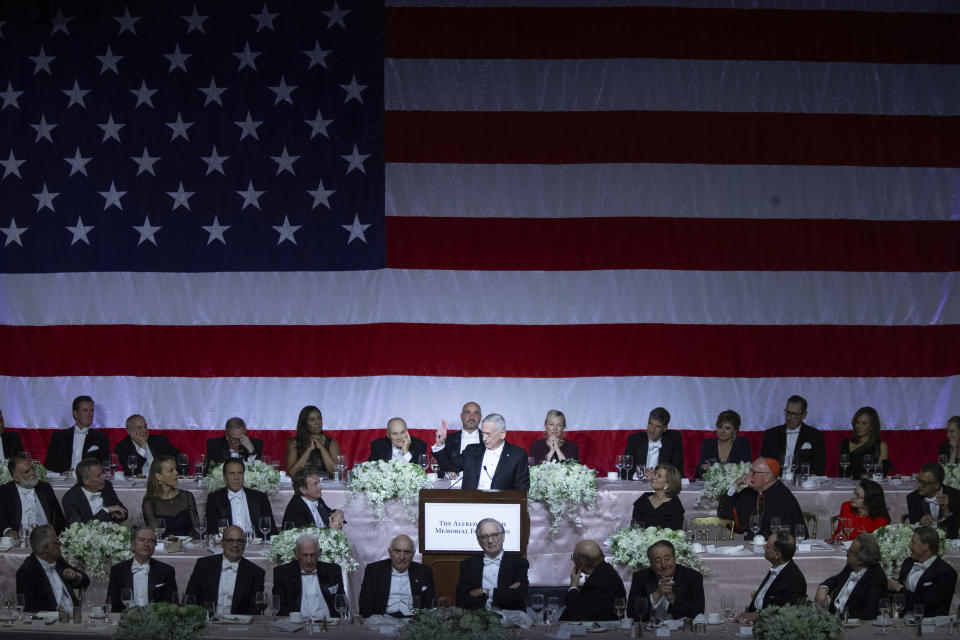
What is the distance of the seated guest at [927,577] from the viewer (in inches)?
314

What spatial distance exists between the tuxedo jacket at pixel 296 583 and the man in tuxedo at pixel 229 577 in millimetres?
185

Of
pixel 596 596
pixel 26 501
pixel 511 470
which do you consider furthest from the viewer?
pixel 26 501

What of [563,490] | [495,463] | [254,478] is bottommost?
[563,490]

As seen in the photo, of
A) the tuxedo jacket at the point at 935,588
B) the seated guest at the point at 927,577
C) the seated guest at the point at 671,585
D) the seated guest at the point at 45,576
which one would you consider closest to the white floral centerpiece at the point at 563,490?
the seated guest at the point at 671,585

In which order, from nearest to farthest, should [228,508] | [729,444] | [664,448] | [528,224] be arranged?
[228,508] < [729,444] < [664,448] < [528,224]

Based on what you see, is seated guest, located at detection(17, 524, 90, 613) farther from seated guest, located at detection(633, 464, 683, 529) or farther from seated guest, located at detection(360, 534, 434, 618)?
seated guest, located at detection(633, 464, 683, 529)

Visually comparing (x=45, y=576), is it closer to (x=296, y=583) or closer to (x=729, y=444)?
(x=296, y=583)

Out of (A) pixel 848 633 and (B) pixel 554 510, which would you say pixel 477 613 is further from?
(B) pixel 554 510

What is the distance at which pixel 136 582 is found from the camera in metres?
8.35

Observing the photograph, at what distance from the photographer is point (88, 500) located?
10.1 meters

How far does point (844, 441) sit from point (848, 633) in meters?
5.00

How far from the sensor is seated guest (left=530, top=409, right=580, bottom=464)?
37.4ft

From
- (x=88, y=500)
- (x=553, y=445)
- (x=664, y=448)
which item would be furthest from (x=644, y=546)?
(x=88, y=500)

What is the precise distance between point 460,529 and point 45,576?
2.88m
